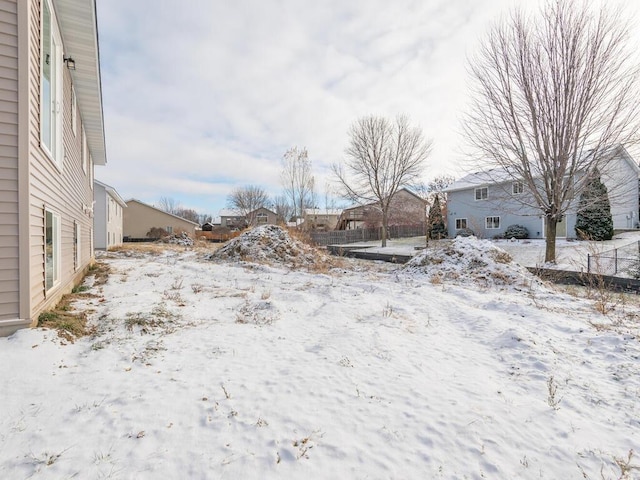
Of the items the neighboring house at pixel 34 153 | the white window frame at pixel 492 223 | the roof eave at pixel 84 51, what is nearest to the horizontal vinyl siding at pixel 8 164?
the neighboring house at pixel 34 153

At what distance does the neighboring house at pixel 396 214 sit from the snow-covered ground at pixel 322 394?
29878mm

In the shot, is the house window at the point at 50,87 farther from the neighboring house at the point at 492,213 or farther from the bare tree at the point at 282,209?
the bare tree at the point at 282,209

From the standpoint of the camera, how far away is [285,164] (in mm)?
35062

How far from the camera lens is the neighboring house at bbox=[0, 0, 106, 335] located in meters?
3.46

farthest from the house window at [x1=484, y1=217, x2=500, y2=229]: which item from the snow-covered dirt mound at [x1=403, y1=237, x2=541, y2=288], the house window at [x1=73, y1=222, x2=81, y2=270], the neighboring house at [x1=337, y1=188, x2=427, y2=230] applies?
the house window at [x1=73, y1=222, x2=81, y2=270]

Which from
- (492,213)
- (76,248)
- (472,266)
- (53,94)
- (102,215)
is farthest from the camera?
(492,213)

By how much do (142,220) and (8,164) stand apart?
36.1m

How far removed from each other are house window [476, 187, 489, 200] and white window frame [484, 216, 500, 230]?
5.53ft

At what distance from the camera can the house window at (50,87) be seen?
14.6ft

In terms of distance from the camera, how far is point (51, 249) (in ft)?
16.0

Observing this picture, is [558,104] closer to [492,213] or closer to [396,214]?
[492,213]

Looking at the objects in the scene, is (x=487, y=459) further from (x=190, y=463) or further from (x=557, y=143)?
(x=557, y=143)

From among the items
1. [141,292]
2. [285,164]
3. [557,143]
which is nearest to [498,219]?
[557,143]

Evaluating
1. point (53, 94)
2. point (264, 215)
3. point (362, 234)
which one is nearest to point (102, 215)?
point (53, 94)
